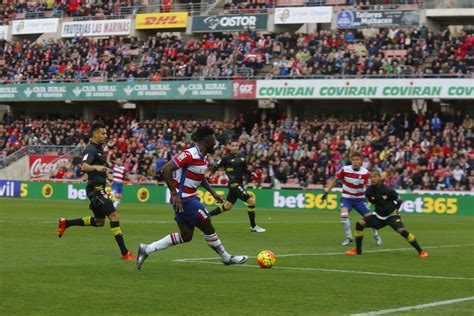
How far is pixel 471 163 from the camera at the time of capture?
144 feet

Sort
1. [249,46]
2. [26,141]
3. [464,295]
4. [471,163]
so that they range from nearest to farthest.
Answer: [464,295] → [471,163] → [249,46] → [26,141]

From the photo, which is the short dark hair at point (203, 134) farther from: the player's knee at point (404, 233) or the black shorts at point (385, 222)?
the player's knee at point (404, 233)

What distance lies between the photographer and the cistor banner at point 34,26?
217 feet

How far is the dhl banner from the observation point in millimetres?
61250

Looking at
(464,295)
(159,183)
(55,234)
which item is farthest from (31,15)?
(464,295)

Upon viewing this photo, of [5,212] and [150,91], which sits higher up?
[150,91]

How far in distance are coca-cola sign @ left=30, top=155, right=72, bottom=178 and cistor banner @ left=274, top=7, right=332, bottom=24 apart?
48.9ft

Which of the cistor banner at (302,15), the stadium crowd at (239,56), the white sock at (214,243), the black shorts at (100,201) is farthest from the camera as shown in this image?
the cistor banner at (302,15)

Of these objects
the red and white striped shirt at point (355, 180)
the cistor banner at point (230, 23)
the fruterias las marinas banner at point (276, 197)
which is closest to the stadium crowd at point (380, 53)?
the cistor banner at point (230, 23)

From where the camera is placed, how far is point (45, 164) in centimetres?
5750

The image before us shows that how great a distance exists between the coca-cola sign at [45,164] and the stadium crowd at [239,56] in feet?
21.3

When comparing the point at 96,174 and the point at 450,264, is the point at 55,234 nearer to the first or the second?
the point at 96,174

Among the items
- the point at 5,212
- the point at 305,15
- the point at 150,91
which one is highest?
the point at 305,15

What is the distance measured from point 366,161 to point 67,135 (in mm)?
21418
